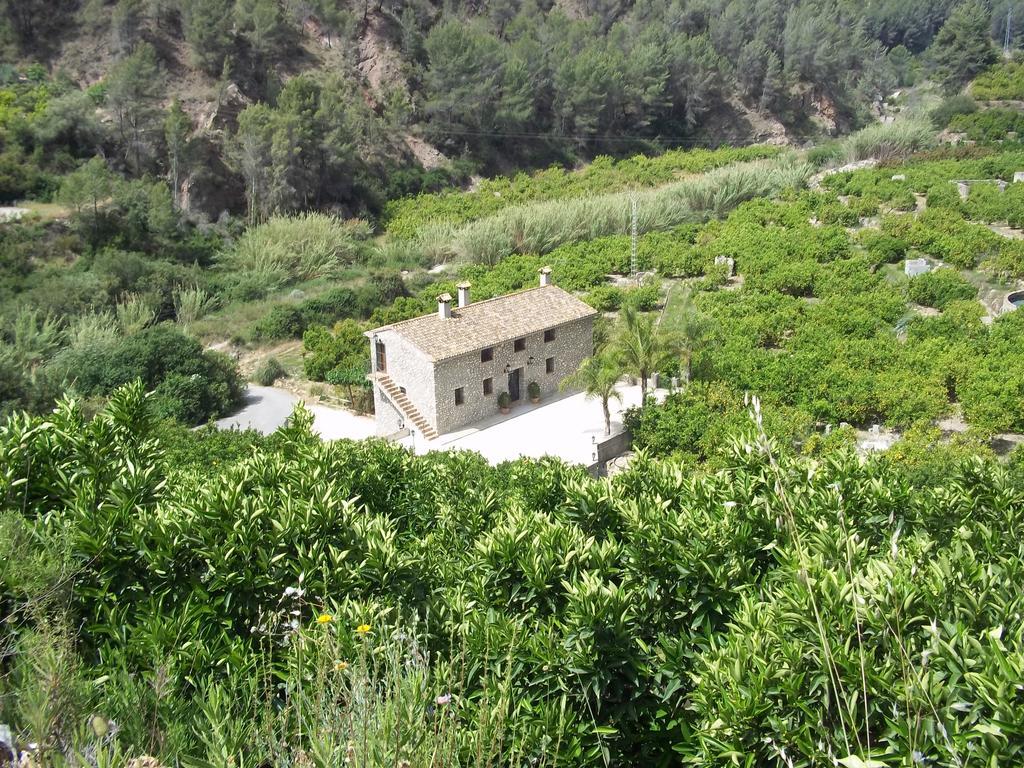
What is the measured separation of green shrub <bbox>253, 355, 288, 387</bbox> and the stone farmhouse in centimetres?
483

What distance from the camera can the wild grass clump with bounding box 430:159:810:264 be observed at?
37656 millimetres

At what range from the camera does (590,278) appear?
33188mm

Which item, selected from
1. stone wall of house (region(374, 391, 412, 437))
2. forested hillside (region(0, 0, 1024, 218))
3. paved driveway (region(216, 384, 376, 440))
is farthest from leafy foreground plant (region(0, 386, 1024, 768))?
forested hillside (region(0, 0, 1024, 218))

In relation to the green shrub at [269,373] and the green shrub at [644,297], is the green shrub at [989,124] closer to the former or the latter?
the green shrub at [644,297]

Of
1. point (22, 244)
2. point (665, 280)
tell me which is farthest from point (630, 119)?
point (22, 244)

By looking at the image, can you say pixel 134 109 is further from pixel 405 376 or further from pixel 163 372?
pixel 405 376

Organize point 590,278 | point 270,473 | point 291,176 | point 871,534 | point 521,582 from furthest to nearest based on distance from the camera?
1. point 291,176
2. point 590,278
3. point 270,473
4. point 871,534
5. point 521,582

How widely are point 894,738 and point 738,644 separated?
1086 mm

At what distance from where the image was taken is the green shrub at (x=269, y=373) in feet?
88.5

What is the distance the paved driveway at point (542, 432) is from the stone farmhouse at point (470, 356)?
471 mm

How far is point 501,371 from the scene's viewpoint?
75.7ft

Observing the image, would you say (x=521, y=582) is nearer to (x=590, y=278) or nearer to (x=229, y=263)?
(x=590, y=278)

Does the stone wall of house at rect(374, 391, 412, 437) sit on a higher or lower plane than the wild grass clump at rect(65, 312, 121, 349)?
lower

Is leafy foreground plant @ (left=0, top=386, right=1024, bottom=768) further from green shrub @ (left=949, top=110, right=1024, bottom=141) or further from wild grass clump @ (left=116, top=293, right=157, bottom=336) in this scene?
green shrub @ (left=949, top=110, right=1024, bottom=141)
